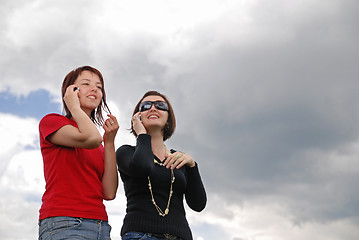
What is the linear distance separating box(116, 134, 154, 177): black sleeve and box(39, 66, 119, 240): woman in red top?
302 millimetres

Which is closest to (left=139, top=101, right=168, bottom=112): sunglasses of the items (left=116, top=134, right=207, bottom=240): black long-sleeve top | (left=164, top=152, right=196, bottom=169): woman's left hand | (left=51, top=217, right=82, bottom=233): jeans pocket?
(left=116, top=134, right=207, bottom=240): black long-sleeve top

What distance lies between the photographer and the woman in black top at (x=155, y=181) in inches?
207

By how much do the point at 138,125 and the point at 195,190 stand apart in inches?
51.6

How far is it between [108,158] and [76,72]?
4.05ft

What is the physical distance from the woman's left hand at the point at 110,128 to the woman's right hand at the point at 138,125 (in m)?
0.40

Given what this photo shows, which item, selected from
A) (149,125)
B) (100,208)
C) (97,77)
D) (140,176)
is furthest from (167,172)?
(97,77)

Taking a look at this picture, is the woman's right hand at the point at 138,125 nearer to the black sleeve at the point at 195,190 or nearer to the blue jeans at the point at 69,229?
the black sleeve at the point at 195,190

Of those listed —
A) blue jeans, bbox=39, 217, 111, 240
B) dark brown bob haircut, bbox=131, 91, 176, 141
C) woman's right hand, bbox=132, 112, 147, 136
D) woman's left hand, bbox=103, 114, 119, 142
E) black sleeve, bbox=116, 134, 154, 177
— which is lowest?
blue jeans, bbox=39, 217, 111, 240

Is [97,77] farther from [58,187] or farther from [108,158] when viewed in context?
[58,187]

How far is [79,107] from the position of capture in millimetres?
4832

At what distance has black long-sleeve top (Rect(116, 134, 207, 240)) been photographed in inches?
206

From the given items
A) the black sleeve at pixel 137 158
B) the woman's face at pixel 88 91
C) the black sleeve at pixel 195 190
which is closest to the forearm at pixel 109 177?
the black sleeve at pixel 137 158

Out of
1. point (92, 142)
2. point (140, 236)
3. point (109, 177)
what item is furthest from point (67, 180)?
point (140, 236)

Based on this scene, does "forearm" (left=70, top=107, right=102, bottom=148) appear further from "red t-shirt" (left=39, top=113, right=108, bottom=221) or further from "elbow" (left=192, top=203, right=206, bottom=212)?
"elbow" (left=192, top=203, right=206, bottom=212)
